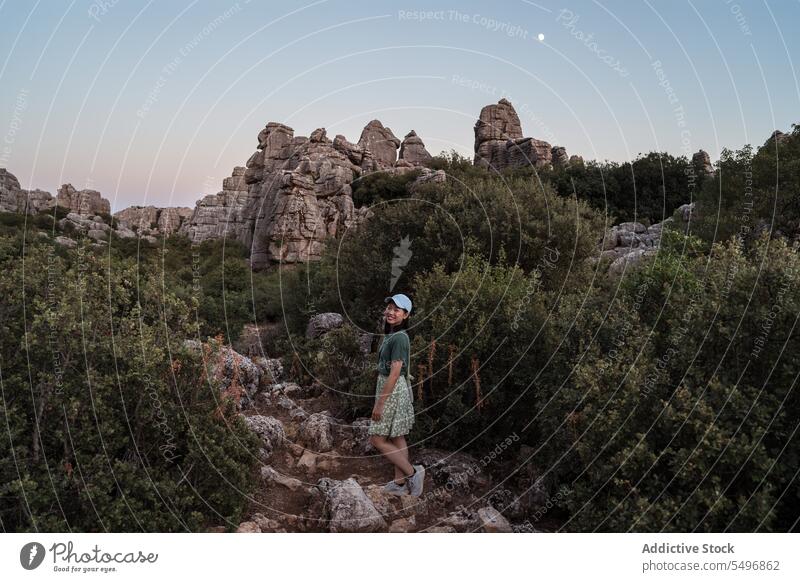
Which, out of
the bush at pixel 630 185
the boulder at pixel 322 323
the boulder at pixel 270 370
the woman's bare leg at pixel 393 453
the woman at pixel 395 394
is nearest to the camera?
the woman at pixel 395 394

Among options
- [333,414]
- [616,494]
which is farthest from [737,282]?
[333,414]

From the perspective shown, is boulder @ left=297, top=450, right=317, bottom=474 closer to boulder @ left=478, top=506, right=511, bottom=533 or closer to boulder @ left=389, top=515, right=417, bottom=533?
boulder @ left=389, top=515, right=417, bottom=533

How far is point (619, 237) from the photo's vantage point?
1224 inches

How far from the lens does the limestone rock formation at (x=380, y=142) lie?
216ft

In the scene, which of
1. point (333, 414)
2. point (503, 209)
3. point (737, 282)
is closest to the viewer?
point (737, 282)

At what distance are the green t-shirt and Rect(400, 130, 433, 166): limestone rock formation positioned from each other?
61.3 meters

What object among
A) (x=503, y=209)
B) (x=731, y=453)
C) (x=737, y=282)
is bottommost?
(x=731, y=453)

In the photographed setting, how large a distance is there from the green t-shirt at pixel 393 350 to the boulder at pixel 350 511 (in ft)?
5.10

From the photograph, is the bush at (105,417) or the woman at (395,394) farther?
the woman at (395,394)

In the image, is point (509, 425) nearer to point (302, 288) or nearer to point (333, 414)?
point (333, 414)

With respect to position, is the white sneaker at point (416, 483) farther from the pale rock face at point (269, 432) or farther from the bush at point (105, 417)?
the pale rock face at point (269, 432)

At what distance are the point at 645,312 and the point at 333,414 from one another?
251 inches

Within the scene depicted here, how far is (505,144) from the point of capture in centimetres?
6662

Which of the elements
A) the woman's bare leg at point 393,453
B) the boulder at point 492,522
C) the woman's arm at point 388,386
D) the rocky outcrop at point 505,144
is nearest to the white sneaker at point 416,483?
the woman's bare leg at point 393,453
